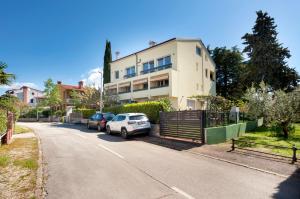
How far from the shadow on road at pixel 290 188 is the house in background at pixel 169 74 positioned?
1896 centimetres

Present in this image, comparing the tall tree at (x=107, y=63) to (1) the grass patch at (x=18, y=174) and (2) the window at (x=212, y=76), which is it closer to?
(2) the window at (x=212, y=76)

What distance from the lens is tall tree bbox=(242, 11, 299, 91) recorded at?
29562mm

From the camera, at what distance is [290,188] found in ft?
19.2

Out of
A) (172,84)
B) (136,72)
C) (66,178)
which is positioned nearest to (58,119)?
(136,72)

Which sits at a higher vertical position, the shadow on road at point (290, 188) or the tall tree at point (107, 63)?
the tall tree at point (107, 63)

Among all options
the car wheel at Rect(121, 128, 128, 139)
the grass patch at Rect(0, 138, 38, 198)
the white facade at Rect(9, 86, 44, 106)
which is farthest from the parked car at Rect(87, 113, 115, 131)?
the white facade at Rect(9, 86, 44, 106)

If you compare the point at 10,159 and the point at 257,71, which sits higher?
the point at 257,71

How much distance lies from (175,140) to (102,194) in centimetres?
925

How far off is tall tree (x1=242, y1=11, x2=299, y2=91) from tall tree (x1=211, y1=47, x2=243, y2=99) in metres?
10.9

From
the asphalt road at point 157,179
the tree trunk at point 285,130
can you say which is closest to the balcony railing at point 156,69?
the tree trunk at point 285,130

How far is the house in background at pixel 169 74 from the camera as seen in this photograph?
2678cm

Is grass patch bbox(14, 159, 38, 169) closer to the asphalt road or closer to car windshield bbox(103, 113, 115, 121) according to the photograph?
the asphalt road

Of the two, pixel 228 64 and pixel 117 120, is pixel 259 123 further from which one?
pixel 228 64

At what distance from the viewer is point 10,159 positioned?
337 inches
